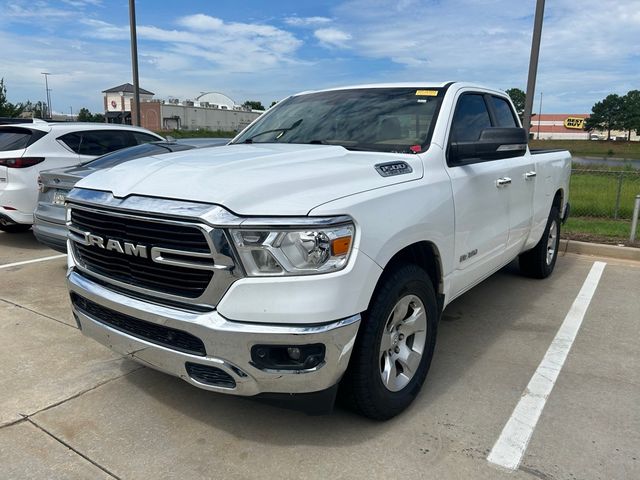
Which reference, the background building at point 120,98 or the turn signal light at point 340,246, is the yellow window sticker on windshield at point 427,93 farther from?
the background building at point 120,98

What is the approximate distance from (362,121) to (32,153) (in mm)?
5300

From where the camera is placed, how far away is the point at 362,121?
3.82m

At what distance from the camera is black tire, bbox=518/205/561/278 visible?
5793 millimetres

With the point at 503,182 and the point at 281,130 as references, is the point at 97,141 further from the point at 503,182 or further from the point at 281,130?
the point at 503,182

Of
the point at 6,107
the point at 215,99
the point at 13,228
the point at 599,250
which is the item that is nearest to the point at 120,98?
the point at 215,99

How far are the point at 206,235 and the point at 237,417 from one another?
1275 mm

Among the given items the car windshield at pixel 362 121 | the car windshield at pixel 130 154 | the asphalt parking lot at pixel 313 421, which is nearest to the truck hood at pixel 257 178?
the car windshield at pixel 362 121

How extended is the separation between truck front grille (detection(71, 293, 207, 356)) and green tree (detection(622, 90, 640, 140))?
326ft

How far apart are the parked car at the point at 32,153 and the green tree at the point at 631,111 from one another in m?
96.2

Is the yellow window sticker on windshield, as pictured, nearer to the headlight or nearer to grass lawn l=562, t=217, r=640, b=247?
the headlight

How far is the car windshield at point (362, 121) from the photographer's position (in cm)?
358

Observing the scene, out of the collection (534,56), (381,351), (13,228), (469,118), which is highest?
(534,56)

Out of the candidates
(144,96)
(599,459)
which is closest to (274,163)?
(599,459)

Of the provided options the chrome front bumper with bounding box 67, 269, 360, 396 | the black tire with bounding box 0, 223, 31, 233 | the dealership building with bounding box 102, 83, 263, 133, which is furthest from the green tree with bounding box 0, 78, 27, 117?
A: the dealership building with bounding box 102, 83, 263, 133
